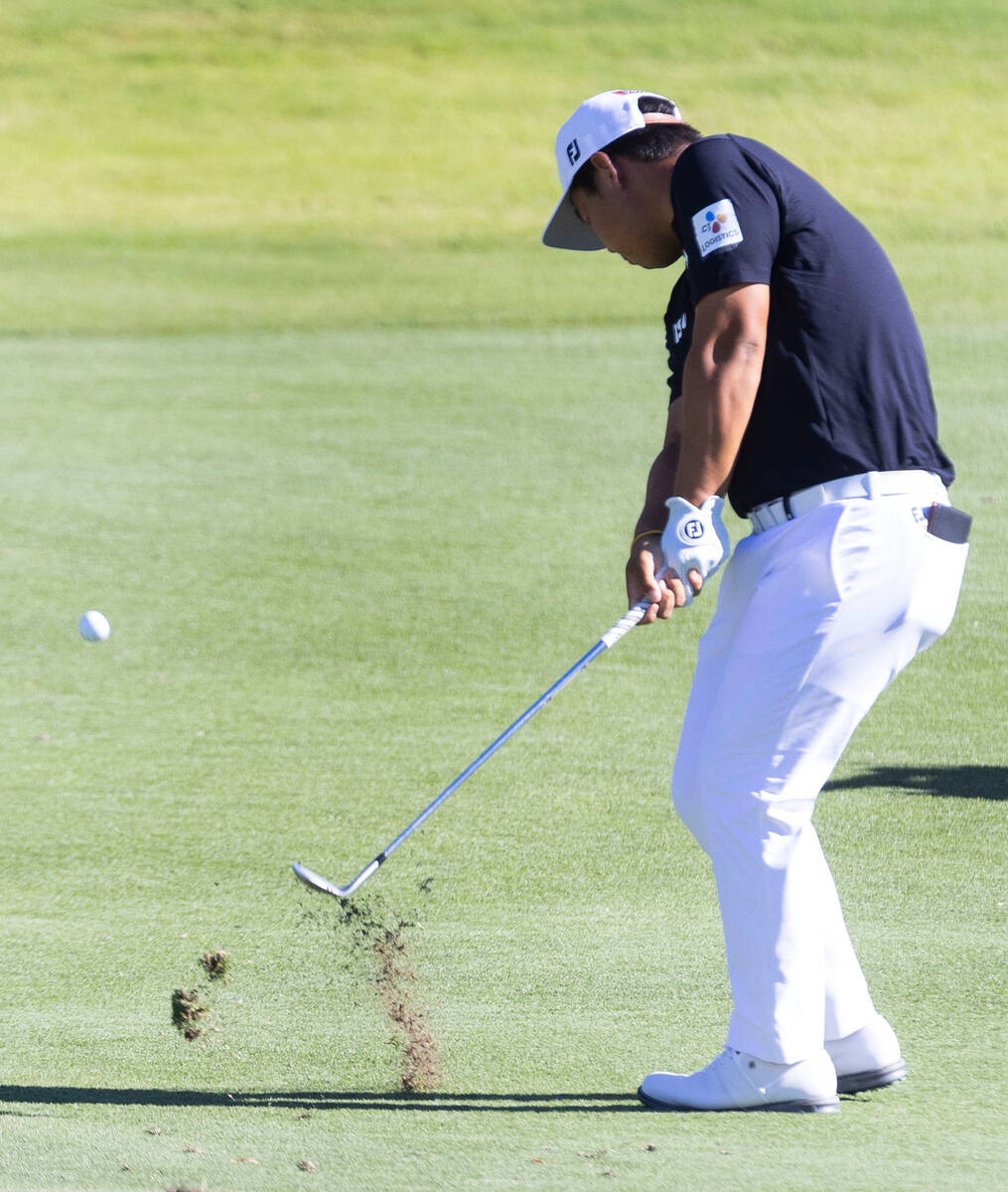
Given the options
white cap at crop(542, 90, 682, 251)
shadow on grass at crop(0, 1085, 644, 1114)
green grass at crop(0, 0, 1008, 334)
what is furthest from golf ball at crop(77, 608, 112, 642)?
green grass at crop(0, 0, 1008, 334)

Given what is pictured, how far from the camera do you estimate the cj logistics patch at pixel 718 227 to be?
3270 millimetres

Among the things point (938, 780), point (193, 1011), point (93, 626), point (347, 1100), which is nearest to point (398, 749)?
point (93, 626)

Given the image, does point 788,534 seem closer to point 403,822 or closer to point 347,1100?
point 347,1100

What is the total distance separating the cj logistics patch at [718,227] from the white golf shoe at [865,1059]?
153 cm

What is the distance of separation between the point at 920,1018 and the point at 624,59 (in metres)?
31.3

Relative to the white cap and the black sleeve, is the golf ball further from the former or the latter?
the black sleeve

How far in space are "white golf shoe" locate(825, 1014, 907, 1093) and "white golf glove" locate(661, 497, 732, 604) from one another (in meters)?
0.94

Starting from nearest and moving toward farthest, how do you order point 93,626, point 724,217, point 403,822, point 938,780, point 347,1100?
1. point 724,217
2. point 347,1100
3. point 403,822
4. point 938,780
5. point 93,626

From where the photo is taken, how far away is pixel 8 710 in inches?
293

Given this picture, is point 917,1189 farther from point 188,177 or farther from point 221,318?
point 188,177

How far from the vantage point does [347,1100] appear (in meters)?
3.65

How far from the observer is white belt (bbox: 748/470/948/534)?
3.37 m

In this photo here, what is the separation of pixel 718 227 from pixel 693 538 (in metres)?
0.57

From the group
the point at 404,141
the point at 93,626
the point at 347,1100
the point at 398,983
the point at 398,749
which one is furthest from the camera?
the point at 404,141
